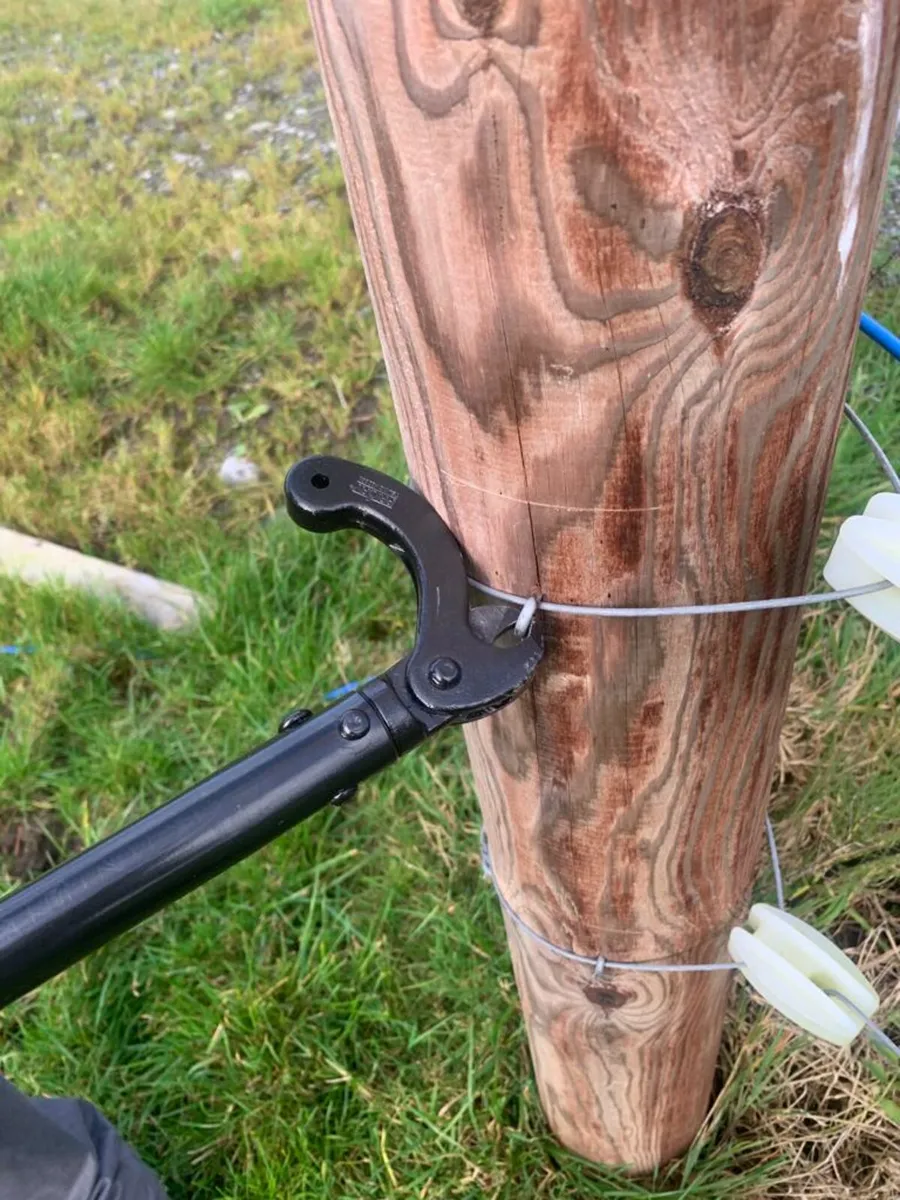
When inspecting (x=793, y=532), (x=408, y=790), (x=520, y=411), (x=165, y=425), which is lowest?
(x=408, y=790)

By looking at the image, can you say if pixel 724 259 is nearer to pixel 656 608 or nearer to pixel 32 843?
pixel 656 608

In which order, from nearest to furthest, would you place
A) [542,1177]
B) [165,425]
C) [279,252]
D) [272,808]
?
1. [272,808]
2. [542,1177]
3. [165,425]
4. [279,252]

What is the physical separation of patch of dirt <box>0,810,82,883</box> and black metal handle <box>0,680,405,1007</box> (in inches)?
55.5

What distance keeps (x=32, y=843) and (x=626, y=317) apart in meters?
1.83

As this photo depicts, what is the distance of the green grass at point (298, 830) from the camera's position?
1491mm

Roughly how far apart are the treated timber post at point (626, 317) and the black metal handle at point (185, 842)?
16 cm

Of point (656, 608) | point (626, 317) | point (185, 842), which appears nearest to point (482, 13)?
point (626, 317)

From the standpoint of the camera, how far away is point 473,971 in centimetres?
166

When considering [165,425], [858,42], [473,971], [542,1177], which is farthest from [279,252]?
[858,42]

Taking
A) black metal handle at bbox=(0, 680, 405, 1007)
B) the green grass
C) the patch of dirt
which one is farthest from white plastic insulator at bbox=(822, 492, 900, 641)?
the patch of dirt

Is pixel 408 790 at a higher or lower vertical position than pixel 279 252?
lower

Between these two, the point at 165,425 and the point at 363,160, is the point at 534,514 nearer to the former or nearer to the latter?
the point at 363,160

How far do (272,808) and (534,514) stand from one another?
0.27m

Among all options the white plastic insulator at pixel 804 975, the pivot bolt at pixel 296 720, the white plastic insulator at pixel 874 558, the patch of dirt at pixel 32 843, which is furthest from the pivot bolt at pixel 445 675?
the patch of dirt at pixel 32 843
